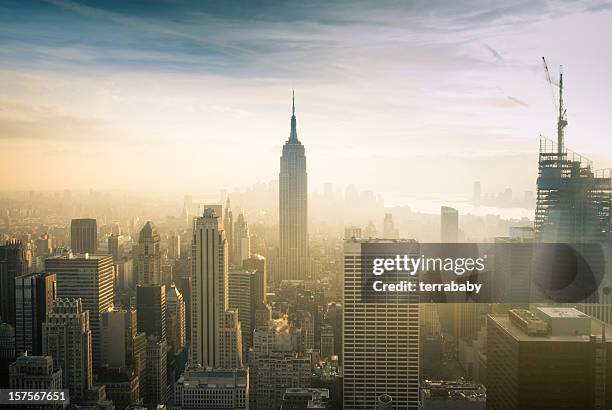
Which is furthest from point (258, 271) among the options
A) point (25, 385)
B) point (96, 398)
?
point (25, 385)

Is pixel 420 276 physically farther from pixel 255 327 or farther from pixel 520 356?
pixel 255 327

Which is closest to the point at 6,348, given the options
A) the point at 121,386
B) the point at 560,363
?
the point at 121,386

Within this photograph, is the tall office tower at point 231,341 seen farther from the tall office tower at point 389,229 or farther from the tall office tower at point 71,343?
the tall office tower at point 389,229

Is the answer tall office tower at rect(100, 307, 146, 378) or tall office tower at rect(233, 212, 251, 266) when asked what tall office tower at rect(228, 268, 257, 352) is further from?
tall office tower at rect(100, 307, 146, 378)

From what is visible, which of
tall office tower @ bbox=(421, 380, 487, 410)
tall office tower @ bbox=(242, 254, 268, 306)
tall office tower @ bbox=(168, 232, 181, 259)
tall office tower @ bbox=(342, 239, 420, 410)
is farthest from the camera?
tall office tower @ bbox=(242, 254, 268, 306)

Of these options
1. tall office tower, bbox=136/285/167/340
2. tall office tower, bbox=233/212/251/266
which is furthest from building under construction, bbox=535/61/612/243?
tall office tower, bbox=136/285/167/340
